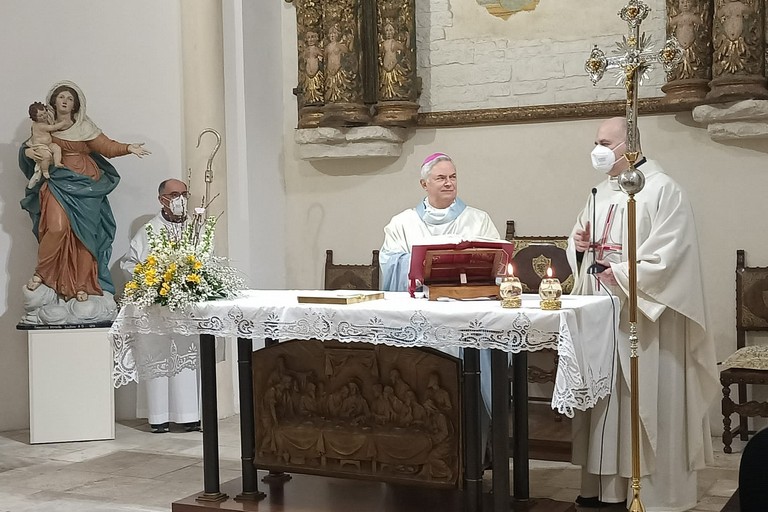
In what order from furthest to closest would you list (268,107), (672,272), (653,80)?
1. (268,107)
2. (653,80)
3. (672,272)

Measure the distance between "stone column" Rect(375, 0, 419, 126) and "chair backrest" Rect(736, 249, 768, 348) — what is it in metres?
2.95

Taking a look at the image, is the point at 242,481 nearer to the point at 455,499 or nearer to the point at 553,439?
the point at 455,499

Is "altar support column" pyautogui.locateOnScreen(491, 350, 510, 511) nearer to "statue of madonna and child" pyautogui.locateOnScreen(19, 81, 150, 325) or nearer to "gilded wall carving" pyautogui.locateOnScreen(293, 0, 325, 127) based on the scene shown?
"statue of madonna and child" pyautogui.locateOnScreen(19, 81, 150, 325)

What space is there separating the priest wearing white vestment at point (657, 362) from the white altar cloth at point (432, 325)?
1.54ft

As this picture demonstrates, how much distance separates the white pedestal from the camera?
794 centimetres

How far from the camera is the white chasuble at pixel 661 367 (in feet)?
18.0

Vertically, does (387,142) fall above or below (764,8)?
below

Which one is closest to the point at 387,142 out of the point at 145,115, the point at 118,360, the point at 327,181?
the point at 327,181

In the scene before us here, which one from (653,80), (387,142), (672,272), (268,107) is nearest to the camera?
(672,272)

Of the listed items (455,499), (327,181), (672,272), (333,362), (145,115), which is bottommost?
(455,499)

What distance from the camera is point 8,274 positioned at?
28.9ft

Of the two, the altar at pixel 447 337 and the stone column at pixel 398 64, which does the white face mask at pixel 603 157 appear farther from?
the stone column at pixel 398 64

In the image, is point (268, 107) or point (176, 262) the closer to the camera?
point (176, 262)

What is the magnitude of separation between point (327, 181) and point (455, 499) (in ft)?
14.4
